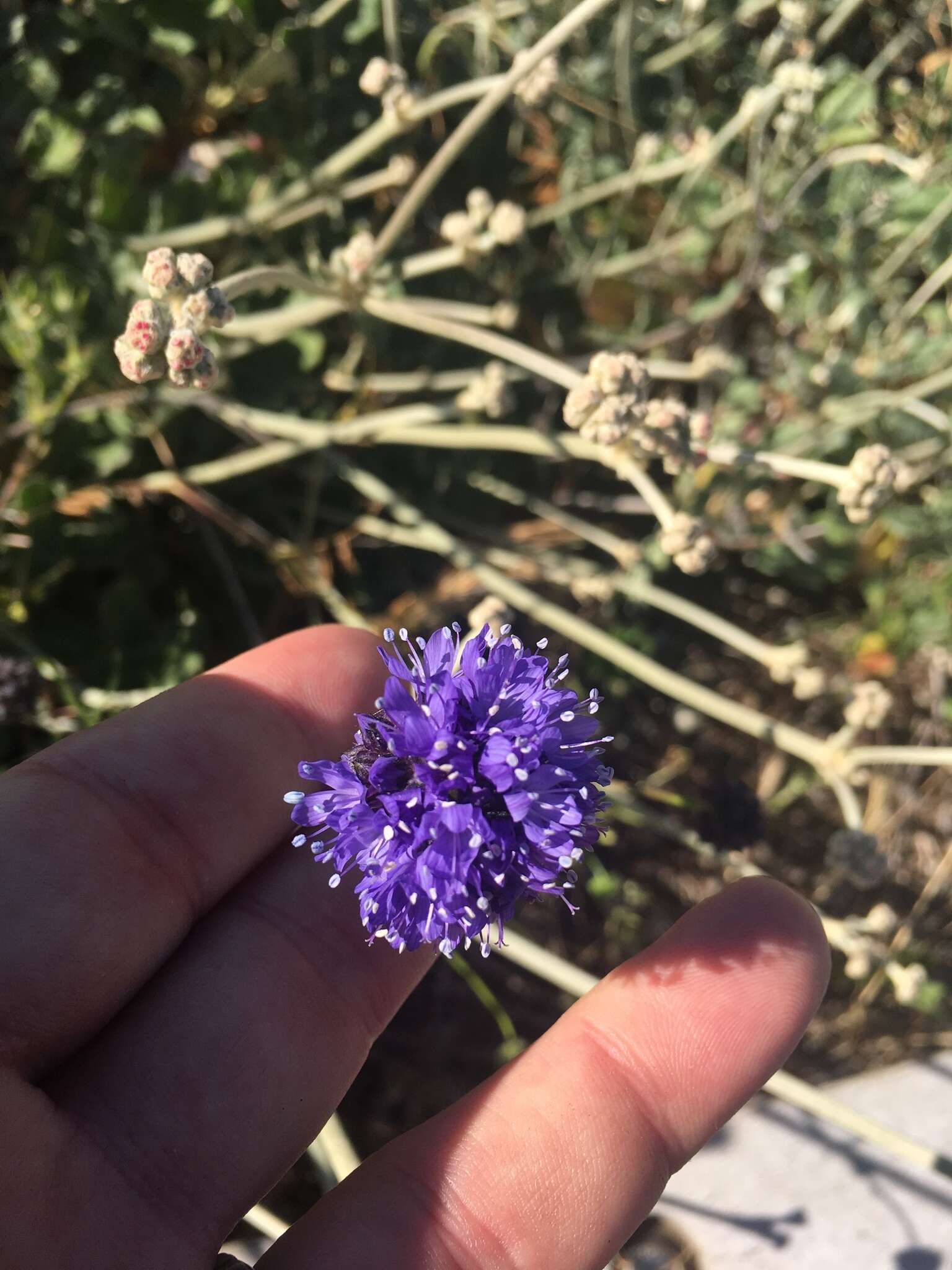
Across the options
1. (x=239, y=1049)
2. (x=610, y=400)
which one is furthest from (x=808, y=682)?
(x=239, y=1049)

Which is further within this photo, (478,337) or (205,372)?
(478,337)

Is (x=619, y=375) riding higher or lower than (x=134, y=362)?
lower

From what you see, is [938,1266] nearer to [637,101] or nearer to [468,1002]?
[468,1002]

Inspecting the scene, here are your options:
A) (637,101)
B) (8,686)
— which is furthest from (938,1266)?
(637,101)

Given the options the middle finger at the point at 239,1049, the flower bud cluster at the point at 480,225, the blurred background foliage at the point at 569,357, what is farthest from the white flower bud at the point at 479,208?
the middle finger at the point at 239,1049

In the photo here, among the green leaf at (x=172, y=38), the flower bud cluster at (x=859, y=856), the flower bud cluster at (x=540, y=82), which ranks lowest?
the flower bud cluster at (x=859, y=856)

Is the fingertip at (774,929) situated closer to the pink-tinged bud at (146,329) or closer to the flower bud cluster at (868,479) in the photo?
the flower bud cluster at (868,479)

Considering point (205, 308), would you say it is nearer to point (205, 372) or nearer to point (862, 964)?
point (205, 372)
